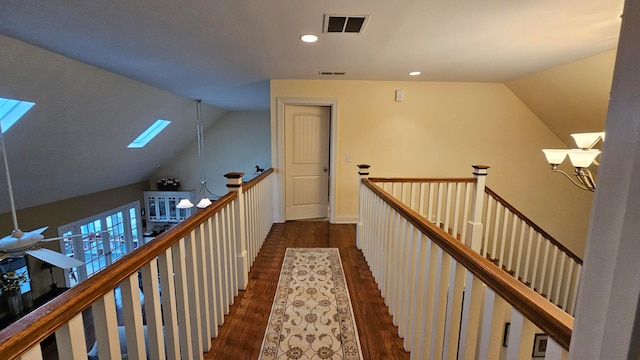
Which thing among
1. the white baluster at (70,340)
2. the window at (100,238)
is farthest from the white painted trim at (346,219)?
the window at (100,238)

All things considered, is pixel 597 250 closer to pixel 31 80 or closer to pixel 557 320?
pixel 557 320

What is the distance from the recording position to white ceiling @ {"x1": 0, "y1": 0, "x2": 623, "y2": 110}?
1836 mm

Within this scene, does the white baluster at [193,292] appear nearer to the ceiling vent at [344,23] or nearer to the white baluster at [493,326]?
the white baluster at [493,326]

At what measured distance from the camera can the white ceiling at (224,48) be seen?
1.87 meters

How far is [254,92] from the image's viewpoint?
15.7ft

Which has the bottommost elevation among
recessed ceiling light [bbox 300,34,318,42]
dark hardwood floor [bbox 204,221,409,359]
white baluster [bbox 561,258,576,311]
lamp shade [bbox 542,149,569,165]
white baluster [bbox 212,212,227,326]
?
white baluster [bbox 561,258,576,311]

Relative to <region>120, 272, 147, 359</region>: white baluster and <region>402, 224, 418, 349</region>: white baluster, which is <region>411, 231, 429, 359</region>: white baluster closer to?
<region>402, 224, 418, 349</region>: white baluster

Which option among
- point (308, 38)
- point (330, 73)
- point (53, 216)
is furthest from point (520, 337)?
point (53, 216)

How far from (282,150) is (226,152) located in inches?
174

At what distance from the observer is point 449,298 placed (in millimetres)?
1196

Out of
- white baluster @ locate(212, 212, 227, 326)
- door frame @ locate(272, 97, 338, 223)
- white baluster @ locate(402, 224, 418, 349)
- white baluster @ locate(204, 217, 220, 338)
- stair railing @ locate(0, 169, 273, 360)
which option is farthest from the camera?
door frame @ locate(272, 97, 338, 223)

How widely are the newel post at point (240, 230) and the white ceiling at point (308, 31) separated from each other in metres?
1.19

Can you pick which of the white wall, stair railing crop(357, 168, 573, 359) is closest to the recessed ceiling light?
stair railing crop(357, 168, 573, 359)

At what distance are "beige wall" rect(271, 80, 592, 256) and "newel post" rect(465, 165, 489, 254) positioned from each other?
114 cm
